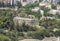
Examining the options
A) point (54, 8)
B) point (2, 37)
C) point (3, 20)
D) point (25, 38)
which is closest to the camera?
point (2, 37)

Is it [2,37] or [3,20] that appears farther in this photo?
[3,20]

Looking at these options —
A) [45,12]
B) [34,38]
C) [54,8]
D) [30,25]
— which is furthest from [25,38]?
[54,8]

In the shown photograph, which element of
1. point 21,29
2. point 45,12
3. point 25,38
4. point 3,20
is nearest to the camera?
point 25,38

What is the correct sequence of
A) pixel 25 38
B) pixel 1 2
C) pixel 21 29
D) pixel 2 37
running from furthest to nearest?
pixel 1 2, pixel 21 29, pixel 25 38, pixel 2 37

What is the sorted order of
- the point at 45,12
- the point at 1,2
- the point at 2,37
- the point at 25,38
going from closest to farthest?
1. the point at 2,37
2. the point at 25,38
3. the point at 45,12
4. the point at 1,2

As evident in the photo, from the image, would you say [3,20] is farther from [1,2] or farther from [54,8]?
[1,2]

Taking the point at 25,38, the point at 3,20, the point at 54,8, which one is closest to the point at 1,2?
the point at 54,8

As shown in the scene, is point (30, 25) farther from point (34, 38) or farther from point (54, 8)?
point (54, 8)

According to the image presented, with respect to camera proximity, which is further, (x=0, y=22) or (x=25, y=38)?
(x=0, y=22)
